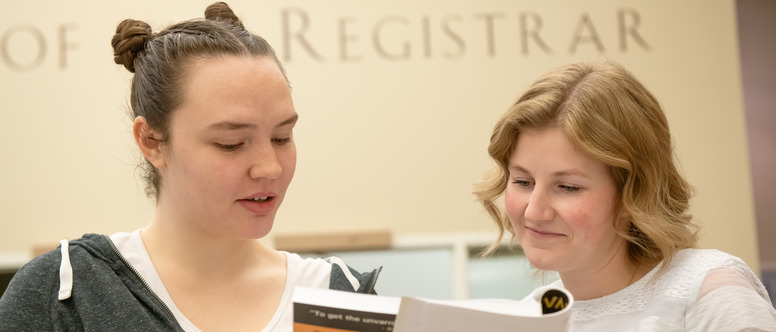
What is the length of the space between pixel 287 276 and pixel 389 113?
2.15 m

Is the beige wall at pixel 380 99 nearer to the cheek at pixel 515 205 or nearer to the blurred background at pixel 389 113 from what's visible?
the blurred background at pixel 389 113

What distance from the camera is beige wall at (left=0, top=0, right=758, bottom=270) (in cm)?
359

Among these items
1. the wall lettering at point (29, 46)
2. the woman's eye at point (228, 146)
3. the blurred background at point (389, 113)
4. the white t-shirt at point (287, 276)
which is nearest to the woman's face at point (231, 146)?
the woman's eye at point (228, 146)

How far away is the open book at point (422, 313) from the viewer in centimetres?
107

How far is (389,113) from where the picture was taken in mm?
3668

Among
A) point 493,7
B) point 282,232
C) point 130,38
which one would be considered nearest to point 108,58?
point 282,232

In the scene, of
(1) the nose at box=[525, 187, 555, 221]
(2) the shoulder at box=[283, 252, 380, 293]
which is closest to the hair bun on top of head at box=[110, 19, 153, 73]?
(2) the shoulder at box=[283, 252, 380, 293]

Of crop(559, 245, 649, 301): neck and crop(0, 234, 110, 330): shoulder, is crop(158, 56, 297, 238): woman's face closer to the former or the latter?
crop(0, 234, 110, 330): shoulder

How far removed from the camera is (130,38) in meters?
1.61

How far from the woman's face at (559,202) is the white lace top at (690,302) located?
0.33ft

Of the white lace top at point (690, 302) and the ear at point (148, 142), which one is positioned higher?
the ear at point (148, 142)

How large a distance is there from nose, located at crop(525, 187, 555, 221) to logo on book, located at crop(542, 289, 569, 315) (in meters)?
0.34

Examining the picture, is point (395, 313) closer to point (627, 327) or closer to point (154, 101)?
point (627, 327)

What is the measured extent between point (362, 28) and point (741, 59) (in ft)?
7.02
